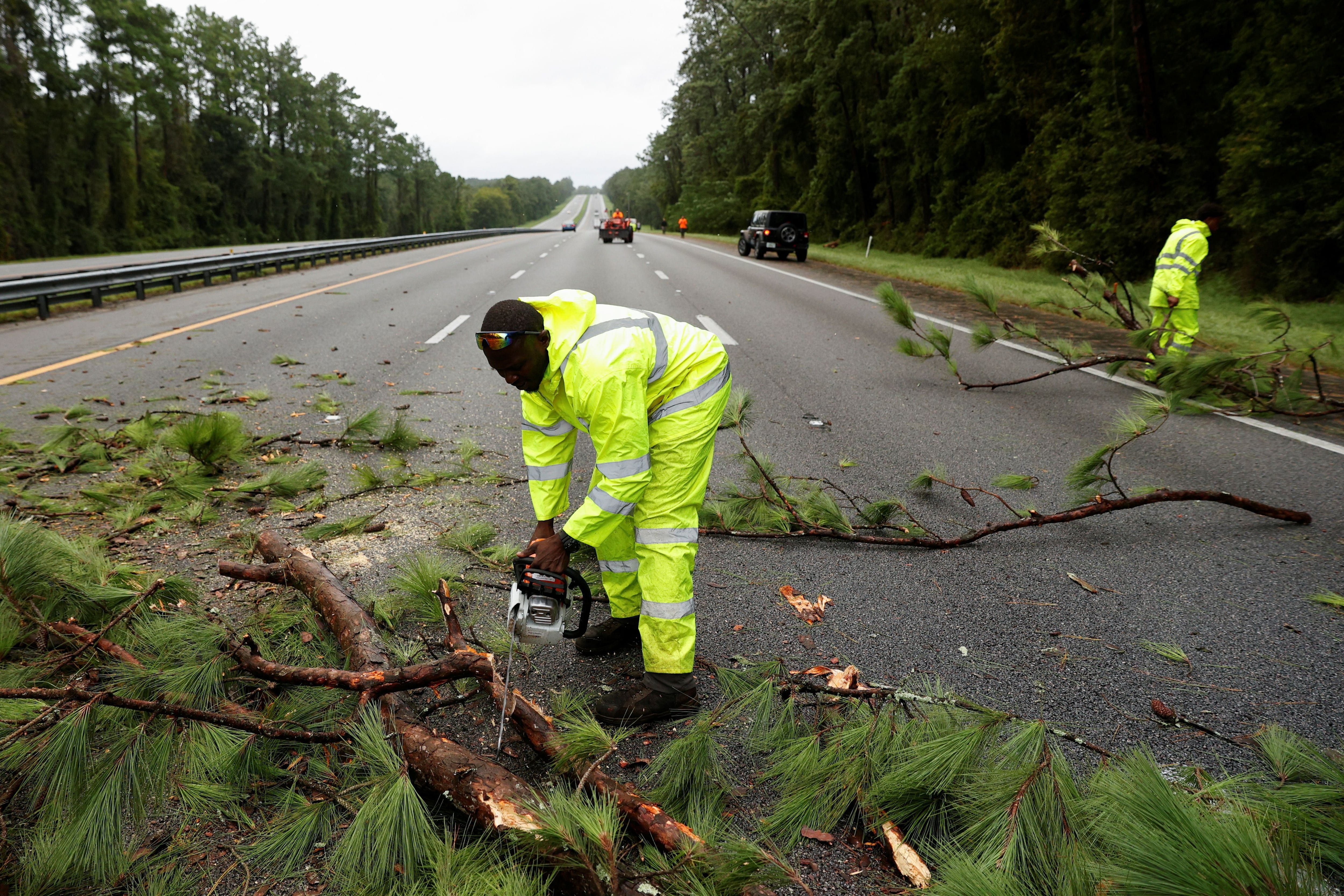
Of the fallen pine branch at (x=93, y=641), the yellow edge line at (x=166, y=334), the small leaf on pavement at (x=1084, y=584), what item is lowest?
the yellow edge line at (x=166, y=334)

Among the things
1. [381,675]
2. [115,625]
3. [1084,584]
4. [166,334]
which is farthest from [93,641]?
[166,334]

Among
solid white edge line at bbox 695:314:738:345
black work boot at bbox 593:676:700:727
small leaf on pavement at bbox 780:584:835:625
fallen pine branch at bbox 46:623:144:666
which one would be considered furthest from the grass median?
fallen pine branch at bbox 46:623:144:666

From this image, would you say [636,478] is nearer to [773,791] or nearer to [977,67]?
[773,791]

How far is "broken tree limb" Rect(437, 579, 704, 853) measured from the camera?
1810 mm

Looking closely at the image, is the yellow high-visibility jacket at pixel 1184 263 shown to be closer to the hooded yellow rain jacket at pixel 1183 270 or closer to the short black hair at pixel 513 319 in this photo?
the hooded yellow rain jacket at pixel 1183 270

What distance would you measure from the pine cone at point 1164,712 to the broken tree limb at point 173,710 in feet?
8.77

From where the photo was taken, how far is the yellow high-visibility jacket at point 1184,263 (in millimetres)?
7406

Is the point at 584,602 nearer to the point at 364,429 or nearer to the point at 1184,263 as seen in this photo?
the point at 364,429

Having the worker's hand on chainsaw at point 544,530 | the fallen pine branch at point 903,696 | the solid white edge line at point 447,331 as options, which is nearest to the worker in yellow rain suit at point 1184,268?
the fallen pine branch at point 903,696

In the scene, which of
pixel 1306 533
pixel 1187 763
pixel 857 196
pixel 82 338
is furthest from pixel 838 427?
pixel 857 196

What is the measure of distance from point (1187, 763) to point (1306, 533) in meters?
2.64

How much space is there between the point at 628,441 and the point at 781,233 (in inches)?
973

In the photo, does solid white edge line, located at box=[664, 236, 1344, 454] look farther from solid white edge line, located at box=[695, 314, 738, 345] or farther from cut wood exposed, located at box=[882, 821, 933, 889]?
cut wood exposed, located at box=[882, 821, 933, 889]

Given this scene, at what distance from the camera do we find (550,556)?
2.38m
